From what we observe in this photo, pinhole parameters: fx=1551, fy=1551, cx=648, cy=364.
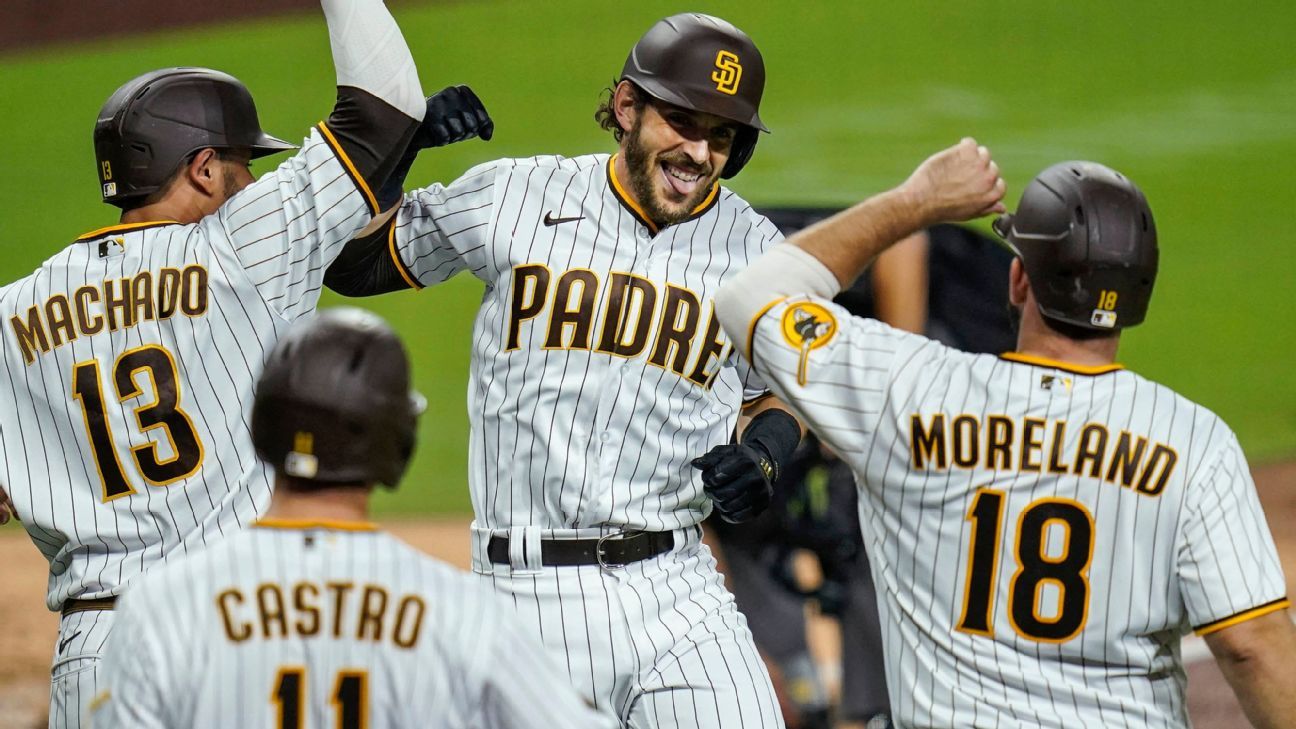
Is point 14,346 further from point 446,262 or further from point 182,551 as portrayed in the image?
point 446,262

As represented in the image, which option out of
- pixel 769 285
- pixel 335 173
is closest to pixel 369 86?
pixel 335 173


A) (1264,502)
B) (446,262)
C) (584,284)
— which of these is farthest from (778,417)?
(1264,502)

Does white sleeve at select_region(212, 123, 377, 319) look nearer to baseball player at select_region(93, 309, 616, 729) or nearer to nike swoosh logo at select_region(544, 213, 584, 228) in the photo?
nike swoosh logo at select_region(544, 213, 584, 228)

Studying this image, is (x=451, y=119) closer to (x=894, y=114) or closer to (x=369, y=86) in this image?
(x=369, y=86)

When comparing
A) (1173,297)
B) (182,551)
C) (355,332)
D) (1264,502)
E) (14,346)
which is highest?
(355,332)

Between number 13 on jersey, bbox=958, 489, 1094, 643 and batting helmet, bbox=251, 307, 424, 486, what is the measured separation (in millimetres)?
896

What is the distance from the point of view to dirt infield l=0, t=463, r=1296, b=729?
5.91 meters

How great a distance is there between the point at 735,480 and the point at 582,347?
1.32ft

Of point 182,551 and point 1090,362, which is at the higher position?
point 1090,362

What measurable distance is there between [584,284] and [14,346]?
3.55ft

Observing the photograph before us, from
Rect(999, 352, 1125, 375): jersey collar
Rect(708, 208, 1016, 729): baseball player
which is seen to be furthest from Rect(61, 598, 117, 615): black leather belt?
Rect(708, 208, 1016, 729): baseball player

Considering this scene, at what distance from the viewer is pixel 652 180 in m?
3.20

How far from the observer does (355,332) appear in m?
1.98

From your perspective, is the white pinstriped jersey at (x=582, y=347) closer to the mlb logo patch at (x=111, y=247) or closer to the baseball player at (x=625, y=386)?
the baseball player at (x=625, y=386)
